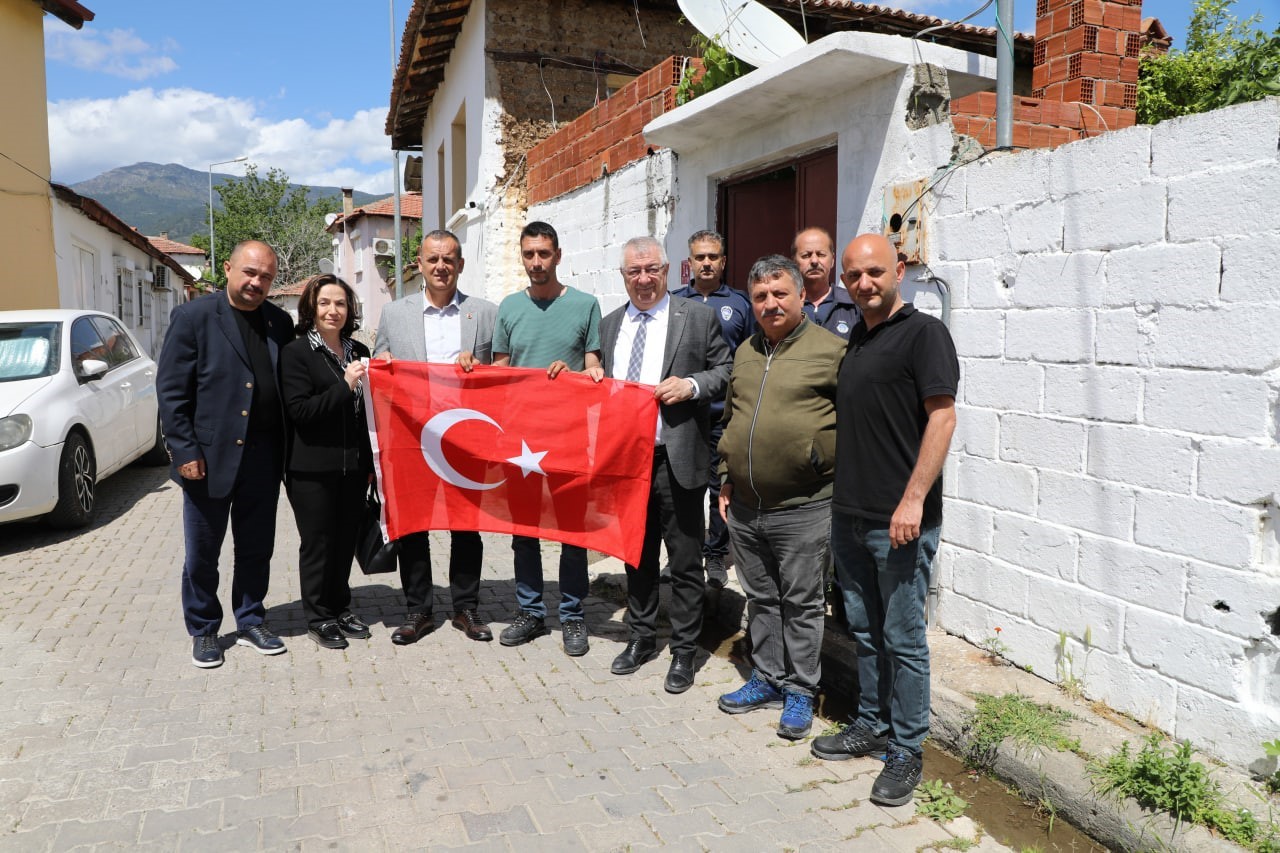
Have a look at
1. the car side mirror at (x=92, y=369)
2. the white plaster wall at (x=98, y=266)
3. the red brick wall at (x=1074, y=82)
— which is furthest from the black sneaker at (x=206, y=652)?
the white plaster wall at (x=98, y=266)

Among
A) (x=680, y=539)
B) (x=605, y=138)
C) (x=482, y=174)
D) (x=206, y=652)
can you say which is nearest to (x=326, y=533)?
(x=206, y=652)

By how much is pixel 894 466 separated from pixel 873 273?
2.30ft

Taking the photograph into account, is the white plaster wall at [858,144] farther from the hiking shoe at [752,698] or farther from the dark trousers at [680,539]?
the hiking shoe at [752,698]

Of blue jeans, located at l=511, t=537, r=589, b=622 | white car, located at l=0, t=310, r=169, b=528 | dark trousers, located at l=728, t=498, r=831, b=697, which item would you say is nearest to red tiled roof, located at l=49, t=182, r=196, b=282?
white car, located at l=0, t=310, r=169, b=528

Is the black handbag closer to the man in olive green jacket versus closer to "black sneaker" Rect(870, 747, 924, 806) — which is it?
the man in olive green jacket

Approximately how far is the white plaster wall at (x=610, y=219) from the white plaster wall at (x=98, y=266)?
26.9ft

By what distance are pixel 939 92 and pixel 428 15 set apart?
9608mm

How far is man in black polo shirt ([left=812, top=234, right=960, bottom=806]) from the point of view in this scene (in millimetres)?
3170

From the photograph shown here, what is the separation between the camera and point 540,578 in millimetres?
5043

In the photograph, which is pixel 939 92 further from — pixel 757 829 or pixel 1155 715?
pixel 757 829

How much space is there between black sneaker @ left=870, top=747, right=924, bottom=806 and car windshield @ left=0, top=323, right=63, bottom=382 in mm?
7305

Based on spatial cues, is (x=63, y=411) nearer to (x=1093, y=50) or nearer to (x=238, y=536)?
(x=238, y=536)

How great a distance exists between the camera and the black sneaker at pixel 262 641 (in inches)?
186

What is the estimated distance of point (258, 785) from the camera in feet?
11.1
